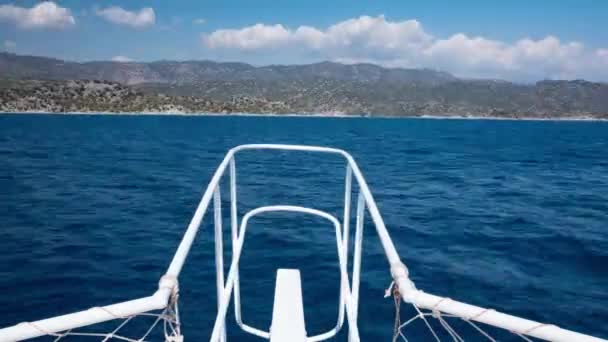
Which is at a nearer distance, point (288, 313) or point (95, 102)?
point (288, 313)

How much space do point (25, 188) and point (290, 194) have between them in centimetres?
1224

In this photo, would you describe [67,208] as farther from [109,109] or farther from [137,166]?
[109,109]

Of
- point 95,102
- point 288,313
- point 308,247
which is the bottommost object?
point 308,247

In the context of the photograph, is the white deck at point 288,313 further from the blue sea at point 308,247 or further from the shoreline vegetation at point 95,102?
the shoreline vegetation at point 95,102

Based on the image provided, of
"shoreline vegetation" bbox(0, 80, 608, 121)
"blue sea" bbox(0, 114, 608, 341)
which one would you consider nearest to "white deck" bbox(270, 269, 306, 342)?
"blue sea" bbox(0, 114, 608, 341)

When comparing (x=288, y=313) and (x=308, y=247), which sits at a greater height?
(x=288, y=313)

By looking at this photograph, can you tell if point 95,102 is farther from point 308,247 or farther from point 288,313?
point 288,313

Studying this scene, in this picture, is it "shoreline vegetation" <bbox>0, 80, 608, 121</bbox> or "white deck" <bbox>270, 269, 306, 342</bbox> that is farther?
"shoreline vegetation" <bbox>0, 80, 608, 121</bbox>

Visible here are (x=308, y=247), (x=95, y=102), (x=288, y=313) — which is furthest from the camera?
(x=95, y=102)

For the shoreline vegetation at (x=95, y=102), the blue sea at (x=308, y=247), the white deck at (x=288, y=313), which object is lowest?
the blue sea at (x=308, y=247)

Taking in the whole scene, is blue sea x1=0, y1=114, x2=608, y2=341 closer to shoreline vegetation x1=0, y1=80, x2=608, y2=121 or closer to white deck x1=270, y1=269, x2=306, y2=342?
white deck x1=270, y1=269, x2=306, y2=342

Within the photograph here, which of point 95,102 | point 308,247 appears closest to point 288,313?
point 308,247

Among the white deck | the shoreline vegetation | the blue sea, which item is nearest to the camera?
the white deck

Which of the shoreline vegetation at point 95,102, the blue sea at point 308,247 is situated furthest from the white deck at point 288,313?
the shoreline vegetation at point 95,102
